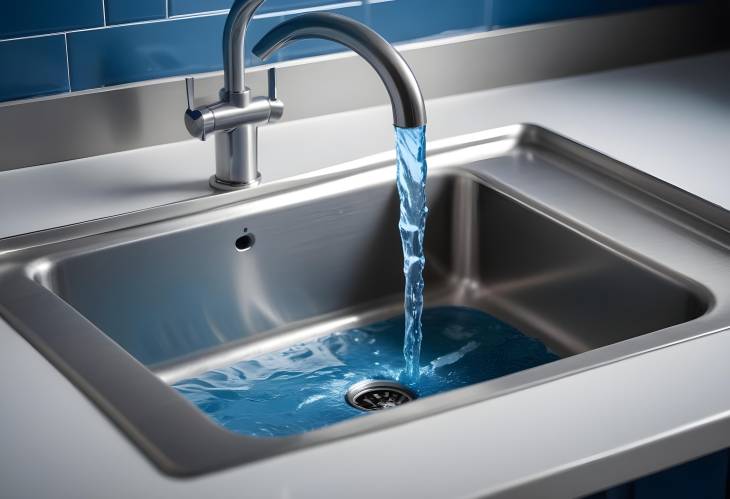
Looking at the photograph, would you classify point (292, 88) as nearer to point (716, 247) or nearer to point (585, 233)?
point (585, 233)

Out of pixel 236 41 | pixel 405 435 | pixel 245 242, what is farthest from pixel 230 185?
pixel 405 435

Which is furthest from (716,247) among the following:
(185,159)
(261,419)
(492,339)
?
(185,159)

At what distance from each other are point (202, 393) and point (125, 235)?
7.4 inches

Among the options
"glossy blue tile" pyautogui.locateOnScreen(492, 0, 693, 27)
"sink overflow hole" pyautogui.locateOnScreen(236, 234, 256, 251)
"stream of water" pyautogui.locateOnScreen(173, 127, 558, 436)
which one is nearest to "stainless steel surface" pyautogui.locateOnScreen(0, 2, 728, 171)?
"glossy blue tile" pyautogui.locateOnScreen(492, 0, 693, 27)

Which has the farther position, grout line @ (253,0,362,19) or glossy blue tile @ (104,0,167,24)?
grout line @ (253,0,362,19)

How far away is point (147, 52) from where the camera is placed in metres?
1.42

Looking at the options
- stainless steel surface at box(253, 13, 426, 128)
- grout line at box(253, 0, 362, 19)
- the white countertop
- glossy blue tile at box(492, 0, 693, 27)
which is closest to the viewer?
the white countertop

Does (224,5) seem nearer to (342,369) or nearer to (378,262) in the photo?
(378,262)

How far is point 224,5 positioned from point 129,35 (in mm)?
128

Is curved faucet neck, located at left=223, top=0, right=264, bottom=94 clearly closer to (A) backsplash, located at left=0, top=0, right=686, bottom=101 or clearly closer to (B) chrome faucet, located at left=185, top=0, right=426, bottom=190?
(B) chrome faucet, located at left=185, top=0, right=426, bottom=190

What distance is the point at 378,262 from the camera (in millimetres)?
1446

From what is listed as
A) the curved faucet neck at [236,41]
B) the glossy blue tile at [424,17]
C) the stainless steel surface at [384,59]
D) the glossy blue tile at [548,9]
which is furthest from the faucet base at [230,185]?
the glossy blue tile at [548,9]

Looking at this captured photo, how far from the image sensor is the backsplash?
52.7 inches

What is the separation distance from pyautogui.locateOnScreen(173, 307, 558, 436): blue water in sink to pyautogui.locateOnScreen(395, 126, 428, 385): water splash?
3cm
